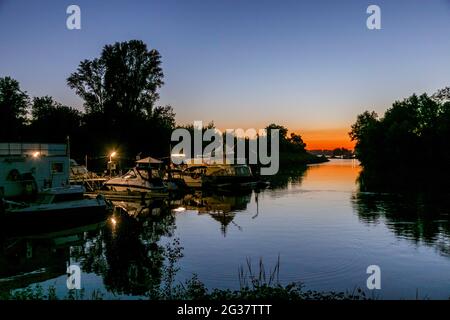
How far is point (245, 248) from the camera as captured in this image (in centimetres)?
2547

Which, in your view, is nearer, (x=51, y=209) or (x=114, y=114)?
(x=51, y=209)

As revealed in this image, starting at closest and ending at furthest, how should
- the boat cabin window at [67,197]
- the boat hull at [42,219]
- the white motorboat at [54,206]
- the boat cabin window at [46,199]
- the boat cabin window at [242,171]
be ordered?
A: the boat hull at [42,219] < the white motorboat at [54,206] < the boat cabin window at [46,199] < the boat cabin window at [67,197] < the boat cabin window at [242,171]

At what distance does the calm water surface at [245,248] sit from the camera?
18.8m

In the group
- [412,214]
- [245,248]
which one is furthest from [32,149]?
[412,214]

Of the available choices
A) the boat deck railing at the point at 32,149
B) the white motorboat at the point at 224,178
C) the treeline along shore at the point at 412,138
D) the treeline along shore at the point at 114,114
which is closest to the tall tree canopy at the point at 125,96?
the treeline along shore at the point at 114,114

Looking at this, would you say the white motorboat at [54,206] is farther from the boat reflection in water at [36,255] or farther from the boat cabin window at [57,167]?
the boat cabin window at [57,167]

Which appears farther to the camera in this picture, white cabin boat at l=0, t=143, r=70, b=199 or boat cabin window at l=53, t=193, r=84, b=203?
white cabin boat at l=0, t=143, r=70, b=199

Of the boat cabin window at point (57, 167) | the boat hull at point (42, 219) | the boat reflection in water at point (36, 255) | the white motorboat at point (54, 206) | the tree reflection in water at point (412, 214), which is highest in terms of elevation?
the boat cabin window at point (57, 167)

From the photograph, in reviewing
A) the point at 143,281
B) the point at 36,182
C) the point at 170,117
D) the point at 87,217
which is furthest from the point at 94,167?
the point at 143,281

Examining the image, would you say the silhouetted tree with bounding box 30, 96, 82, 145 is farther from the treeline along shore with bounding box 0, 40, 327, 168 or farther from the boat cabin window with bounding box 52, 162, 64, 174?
the boat cabin window with bounding box 52, 162, 64, 174

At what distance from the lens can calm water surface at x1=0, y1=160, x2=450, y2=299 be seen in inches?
741

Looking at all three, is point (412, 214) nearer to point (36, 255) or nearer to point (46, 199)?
point (46, 199)

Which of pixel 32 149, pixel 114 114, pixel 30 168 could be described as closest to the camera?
pixel 30 168

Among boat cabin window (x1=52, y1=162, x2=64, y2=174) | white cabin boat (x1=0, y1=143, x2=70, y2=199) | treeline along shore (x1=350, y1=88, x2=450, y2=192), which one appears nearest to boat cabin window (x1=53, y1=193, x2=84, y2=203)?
white cabin boat (x1=0, y1=143, x2=70, y2=199)
